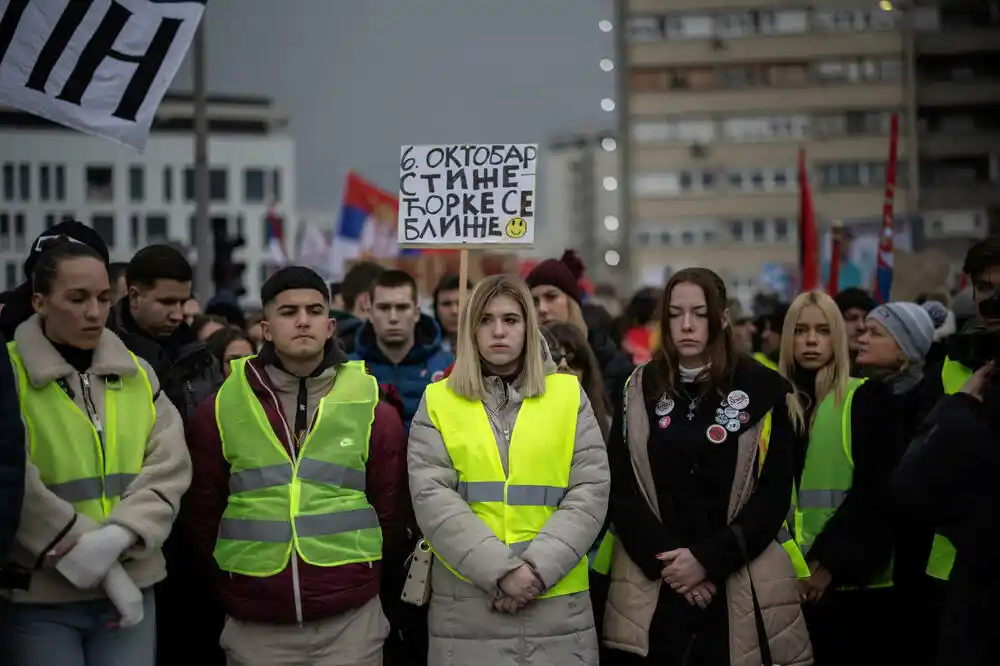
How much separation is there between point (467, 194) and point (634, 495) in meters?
2.22

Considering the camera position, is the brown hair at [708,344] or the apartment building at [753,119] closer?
the brown hair at [708,344]

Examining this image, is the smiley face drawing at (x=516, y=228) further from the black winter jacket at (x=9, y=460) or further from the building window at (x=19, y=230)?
the building window at (x=19, y=230)

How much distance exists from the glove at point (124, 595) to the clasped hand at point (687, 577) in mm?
2194

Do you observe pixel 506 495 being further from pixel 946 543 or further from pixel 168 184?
A: pixel 168 184

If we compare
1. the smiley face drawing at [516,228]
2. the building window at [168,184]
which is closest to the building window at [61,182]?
the building window at [168,184]

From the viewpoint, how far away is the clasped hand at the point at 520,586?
6309 mm

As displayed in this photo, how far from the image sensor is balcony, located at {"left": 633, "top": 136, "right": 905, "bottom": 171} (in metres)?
79.9

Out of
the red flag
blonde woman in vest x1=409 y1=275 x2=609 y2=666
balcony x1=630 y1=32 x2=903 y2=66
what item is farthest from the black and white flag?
balcony x1=630 y1=32 x2=903 y2=66

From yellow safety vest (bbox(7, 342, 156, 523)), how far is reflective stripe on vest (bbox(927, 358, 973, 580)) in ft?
11.5

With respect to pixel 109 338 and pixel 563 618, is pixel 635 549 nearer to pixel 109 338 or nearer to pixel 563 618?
pixel 563 618

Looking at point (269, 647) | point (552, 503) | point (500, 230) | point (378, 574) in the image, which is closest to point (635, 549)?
point (552, 503)

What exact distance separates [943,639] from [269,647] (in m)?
2.68

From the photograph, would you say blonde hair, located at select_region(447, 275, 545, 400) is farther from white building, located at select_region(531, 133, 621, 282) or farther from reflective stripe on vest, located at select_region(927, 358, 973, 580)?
white building, located at select_region(531, 133, 621, 282)

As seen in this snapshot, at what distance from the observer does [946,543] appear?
697cm
